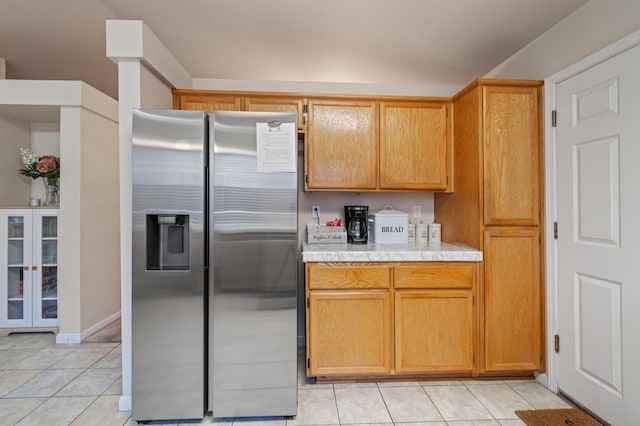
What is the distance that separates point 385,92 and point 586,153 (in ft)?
5.57

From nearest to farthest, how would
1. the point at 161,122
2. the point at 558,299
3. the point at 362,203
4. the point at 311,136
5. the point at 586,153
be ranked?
the point at 161,122
the point at 586,153
the point at 558,299
the point at 311,136
the point at 362,203

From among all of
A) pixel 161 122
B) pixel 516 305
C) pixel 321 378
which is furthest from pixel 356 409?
pixel 161 122

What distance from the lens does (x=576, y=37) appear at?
1.88 m

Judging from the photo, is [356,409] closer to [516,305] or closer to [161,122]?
[516,305]

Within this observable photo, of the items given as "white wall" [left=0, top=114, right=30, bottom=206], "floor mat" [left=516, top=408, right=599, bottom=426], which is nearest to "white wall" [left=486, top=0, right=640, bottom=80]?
"floor mat" [left=516, top=408, right=599, bottom=426]

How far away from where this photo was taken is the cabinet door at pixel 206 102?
7.79 ft

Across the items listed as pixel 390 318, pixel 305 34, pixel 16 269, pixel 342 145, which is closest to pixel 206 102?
pixel 305 34

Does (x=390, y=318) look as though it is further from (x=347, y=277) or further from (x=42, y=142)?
(x=42, y=142)

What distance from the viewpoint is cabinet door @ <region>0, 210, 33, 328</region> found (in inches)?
117

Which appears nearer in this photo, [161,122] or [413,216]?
[161,122]

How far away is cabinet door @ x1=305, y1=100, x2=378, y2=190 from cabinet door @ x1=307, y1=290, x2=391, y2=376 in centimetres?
89

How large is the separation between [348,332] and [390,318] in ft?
1.02

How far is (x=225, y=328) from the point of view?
175 centimetres

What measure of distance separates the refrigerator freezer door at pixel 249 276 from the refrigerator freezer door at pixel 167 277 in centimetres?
8
